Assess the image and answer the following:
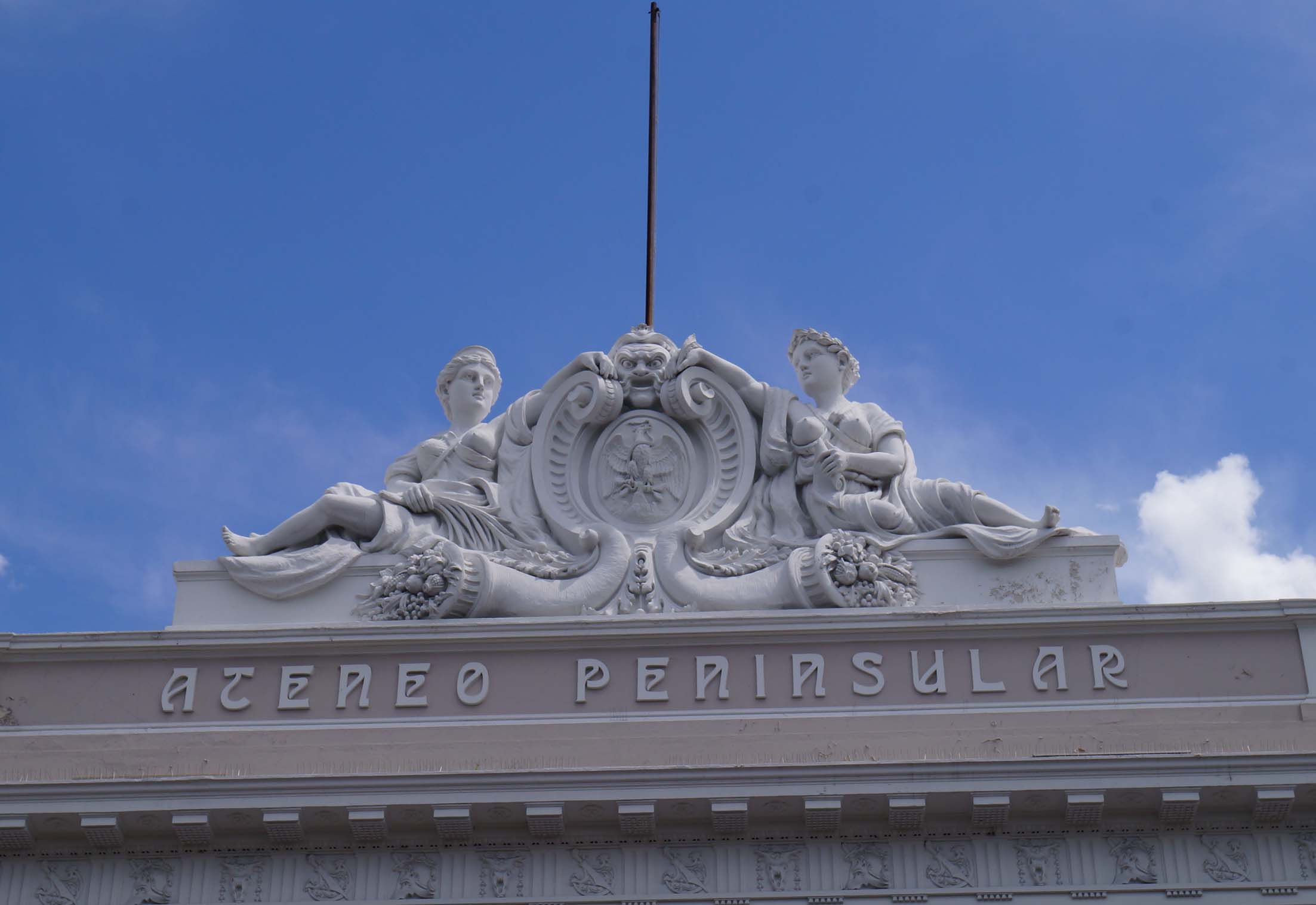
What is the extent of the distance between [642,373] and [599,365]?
16.1 inches

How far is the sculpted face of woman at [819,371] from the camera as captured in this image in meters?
19.3

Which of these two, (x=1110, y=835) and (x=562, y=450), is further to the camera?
(x=562, y=450)

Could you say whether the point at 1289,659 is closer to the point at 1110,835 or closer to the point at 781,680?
the point at 1110,835

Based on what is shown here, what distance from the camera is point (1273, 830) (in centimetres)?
1597

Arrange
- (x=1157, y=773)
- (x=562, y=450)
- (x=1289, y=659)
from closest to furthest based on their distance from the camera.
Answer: (x=1157, y=773) < (x=1289, y=659) < (x=562, y=450)

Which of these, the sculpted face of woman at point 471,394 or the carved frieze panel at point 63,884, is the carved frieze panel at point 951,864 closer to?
the sculpted face of woman at point 471,394

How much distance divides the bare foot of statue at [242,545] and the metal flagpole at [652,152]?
498 cm

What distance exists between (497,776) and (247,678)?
2.86m

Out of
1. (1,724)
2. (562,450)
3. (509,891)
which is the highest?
(562,450)

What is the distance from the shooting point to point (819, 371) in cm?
1939

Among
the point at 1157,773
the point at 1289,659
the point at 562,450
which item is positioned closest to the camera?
the point at 1157,773

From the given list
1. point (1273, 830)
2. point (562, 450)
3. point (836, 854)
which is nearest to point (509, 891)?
point (836, 854)

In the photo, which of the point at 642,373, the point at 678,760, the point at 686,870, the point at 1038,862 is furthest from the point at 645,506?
the point at 1038,862

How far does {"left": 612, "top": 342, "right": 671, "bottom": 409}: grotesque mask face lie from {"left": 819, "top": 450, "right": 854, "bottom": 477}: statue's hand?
1778 mm
